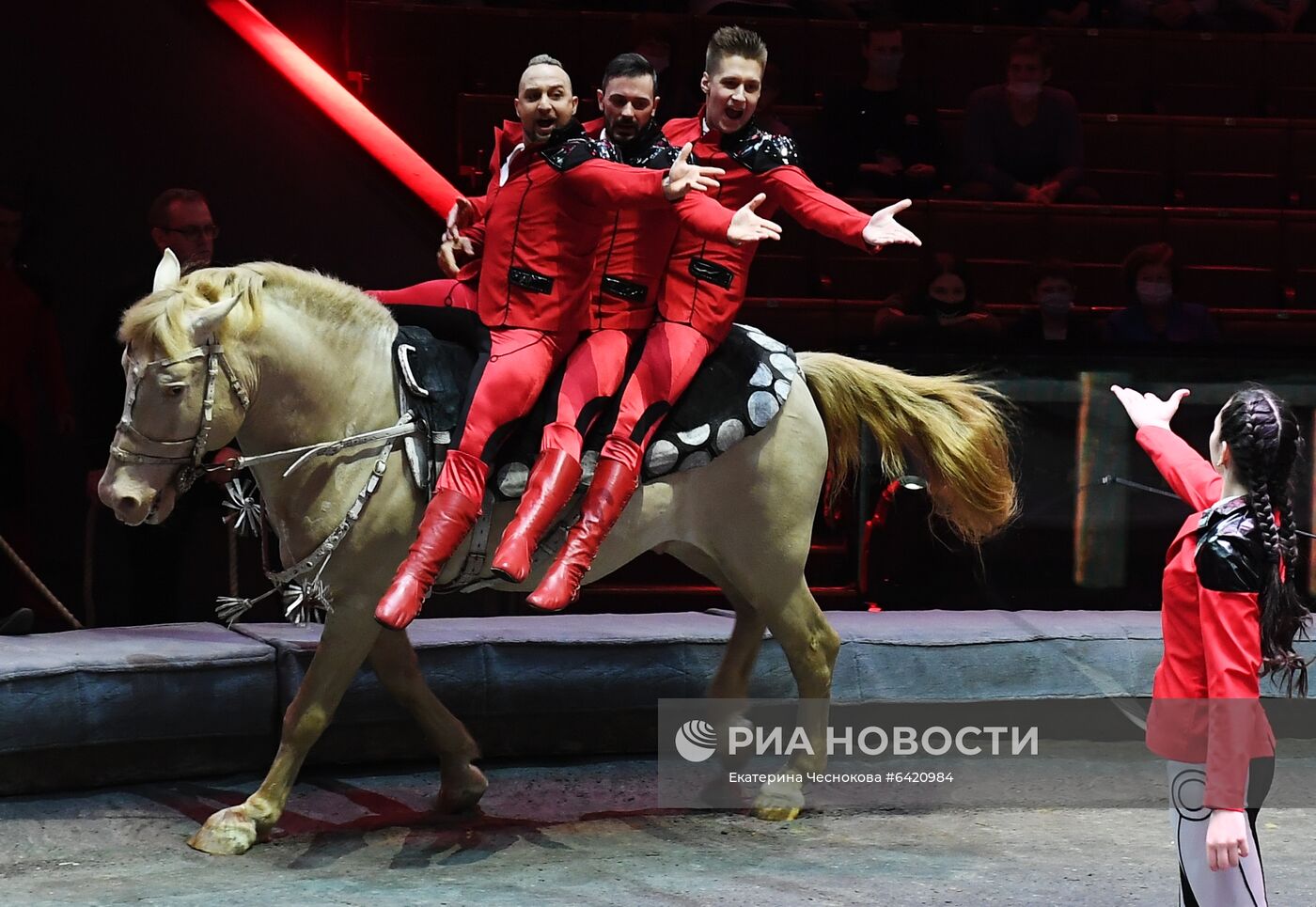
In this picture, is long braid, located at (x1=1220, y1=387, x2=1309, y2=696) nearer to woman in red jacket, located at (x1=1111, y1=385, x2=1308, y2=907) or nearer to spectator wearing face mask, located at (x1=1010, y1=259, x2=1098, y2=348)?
woman in red jacket, located at (x1=1111, y1=385, x2=1308, y2=907)

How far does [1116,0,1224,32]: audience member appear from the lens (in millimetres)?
9141

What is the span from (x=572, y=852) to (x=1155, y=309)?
3.92 m

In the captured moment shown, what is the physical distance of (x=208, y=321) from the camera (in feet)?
13.4

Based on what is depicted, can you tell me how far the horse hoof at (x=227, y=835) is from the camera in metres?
4.16

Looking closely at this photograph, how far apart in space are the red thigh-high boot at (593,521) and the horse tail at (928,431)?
2.85ft

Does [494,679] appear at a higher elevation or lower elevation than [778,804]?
higher

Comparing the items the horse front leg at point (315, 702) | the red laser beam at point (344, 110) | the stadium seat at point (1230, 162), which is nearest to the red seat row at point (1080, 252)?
the stadium seat at point (1230, 162)

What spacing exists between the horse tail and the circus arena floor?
93cm

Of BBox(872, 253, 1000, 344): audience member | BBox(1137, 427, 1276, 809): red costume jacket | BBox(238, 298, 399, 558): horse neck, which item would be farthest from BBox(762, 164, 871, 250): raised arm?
BBox(872, 253, 1000, 344): audience member

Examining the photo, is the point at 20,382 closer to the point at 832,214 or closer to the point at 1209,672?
the point at 832,214

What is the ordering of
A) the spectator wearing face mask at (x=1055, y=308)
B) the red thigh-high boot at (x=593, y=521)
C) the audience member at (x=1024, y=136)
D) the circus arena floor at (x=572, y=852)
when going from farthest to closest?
the audience member at (x=1024, y=136)
the spectator wearing face mask at (x=1055, y=308)
the red thigh-high boot at (x=593, y=521)
the circus arena floor at (x=572, y=852)

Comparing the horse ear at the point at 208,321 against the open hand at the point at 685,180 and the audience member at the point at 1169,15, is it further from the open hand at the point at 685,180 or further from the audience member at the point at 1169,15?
the audience member at the point at 1169,15

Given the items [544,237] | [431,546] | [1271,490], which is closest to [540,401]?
[544,237]

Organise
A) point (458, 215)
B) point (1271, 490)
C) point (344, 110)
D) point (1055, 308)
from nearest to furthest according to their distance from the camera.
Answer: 1. point (1271, 490)
2. point (458, 215)
3. point (344, 110)
4. point (1055, 308)
